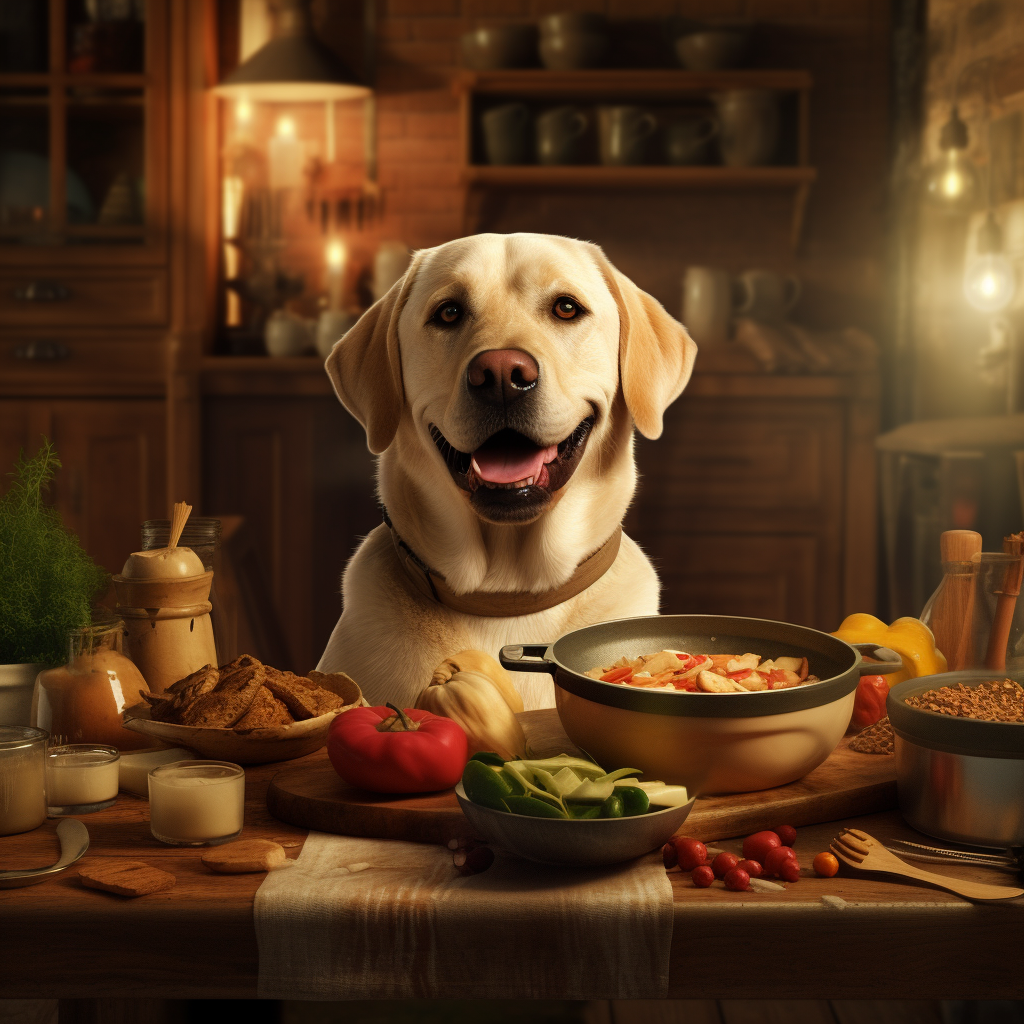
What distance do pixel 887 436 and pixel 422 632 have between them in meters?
2.64

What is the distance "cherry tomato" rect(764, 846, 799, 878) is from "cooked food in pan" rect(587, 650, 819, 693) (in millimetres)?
136

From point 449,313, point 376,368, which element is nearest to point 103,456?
point 376,368

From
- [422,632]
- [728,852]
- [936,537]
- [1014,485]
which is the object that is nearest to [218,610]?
[422,632]

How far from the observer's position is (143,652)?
1219 millimetres

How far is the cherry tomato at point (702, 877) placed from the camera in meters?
0.84

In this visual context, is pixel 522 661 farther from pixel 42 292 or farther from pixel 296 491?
pixel 42 292

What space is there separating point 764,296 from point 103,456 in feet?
9.09

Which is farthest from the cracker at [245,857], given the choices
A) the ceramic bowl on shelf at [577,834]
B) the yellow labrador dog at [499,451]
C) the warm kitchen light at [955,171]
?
the warm kitchen light at [955,171]

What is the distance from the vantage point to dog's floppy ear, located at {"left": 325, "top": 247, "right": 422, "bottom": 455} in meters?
1.68

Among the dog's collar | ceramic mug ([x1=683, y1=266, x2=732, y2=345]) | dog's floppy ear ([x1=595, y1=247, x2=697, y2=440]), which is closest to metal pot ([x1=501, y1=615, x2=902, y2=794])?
the dog's collar

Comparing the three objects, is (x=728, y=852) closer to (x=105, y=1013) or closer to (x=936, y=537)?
(x=105, y=1013)

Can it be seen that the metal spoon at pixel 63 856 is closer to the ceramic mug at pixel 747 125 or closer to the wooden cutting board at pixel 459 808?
the wooden cutting board at pixel 459 808

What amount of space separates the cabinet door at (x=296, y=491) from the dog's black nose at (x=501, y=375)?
2.77m

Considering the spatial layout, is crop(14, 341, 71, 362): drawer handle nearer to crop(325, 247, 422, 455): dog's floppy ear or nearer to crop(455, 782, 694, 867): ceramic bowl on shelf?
crop(325, 247, 422, 455): dog's floppy ear
